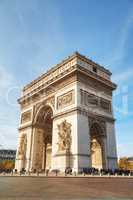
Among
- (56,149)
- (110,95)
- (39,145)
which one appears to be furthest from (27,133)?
(110,95)

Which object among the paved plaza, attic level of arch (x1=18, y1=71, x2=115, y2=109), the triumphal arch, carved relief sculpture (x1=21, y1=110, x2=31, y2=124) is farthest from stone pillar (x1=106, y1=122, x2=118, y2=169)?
the paved plaza

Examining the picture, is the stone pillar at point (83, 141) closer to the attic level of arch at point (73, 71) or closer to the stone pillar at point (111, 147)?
the stone pillar at point (111, 147)

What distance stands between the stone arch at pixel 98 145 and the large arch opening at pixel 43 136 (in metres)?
7.95

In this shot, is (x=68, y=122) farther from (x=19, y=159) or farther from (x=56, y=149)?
(x=19, y=159)

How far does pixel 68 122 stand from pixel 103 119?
5.59m

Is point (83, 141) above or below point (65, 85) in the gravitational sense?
below

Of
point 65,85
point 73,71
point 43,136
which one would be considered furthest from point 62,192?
point 43,136

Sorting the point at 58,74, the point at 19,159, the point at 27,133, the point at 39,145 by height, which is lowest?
the point at 19,159

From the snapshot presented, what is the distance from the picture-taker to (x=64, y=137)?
22.7 metres

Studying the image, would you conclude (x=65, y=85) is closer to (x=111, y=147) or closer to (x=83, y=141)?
(x=83, y=141)

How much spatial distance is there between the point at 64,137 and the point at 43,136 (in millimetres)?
8827

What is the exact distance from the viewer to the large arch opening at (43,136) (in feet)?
96.2

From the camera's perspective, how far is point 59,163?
22.0 meters

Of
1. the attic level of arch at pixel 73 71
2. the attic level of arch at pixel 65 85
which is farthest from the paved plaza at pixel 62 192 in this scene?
the attic level of arch at pixel 73 71
